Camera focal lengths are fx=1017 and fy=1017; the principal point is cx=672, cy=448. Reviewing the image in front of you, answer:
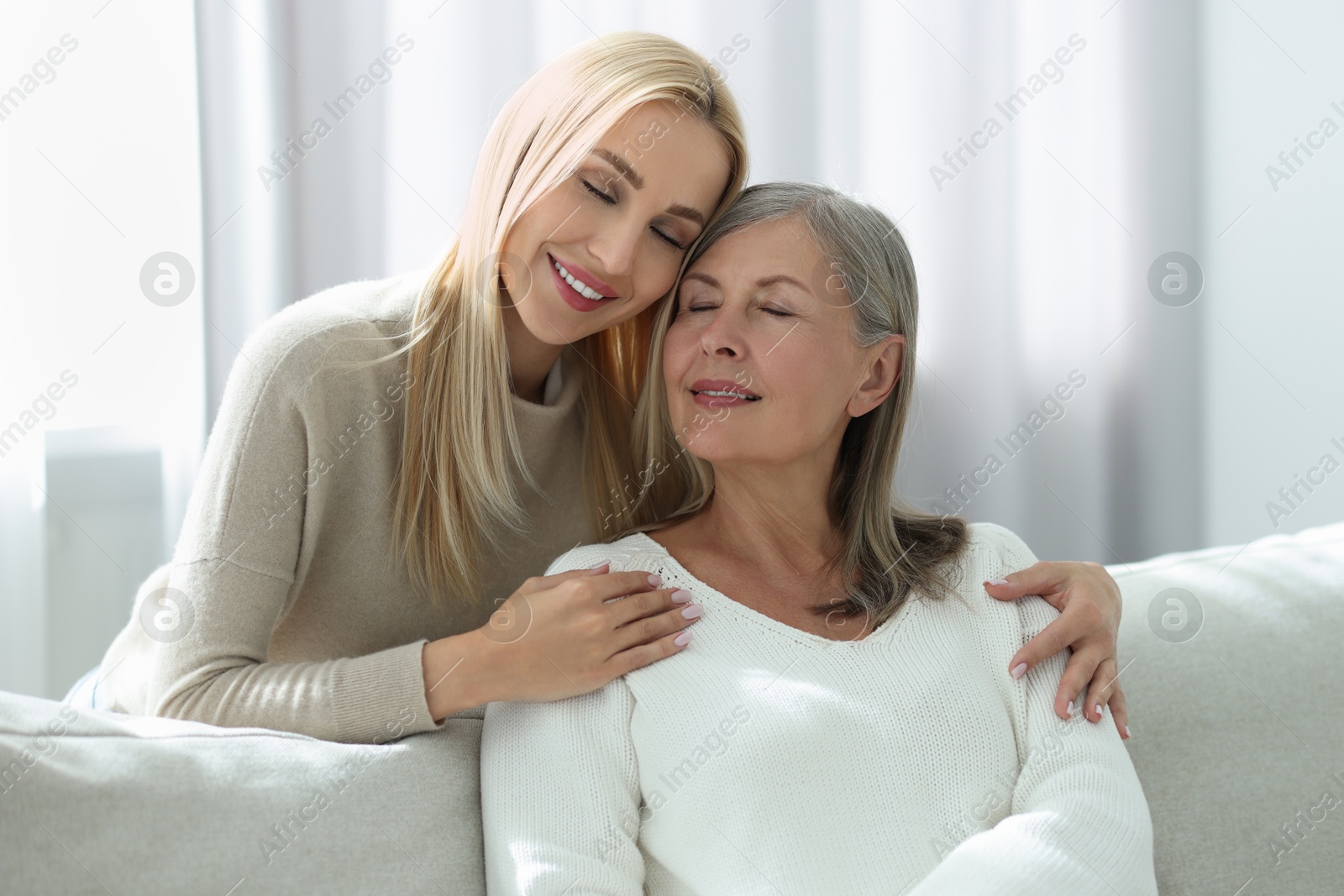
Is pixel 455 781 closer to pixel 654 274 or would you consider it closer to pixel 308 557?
pixel 308 557

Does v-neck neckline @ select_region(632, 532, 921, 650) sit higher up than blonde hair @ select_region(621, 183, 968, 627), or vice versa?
blonde hair @ select_region(621, 183, 968, 627)

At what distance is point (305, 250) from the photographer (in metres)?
2.02

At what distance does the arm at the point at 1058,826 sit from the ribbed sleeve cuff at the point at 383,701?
0.56 m

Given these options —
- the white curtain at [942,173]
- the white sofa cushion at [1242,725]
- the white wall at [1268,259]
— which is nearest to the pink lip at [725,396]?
the white sofa cushion at [1242,725]

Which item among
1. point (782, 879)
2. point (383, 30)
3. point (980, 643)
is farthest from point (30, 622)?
point (980, 643)

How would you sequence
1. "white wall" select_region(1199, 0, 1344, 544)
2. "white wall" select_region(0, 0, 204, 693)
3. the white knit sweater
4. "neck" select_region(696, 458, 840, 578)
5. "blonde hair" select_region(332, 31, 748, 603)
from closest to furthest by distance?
the white knit sweater
"blonde hair" select_region(332, 31, 748, 603)
"neck" select_region(696, 458, 840, 578)
"white wall" select_region(0, 0, 204, 693)
"white wall" select_region(1199, 0, 1344, 544)

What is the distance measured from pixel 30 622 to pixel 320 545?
42.7 inches

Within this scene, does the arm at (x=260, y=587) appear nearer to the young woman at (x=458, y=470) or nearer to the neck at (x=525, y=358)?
the young woman at (x=458, y=470)

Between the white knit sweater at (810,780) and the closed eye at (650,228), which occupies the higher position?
the closed eye at (650,228)

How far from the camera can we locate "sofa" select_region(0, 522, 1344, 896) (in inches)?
36.2

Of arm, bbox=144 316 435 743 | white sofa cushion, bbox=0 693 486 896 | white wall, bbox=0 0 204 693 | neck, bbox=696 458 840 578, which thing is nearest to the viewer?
white sofa cushion, bbox=0 693 486 896

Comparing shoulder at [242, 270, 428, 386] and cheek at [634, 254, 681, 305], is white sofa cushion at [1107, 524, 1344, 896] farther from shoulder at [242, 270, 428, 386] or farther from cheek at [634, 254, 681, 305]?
shoulder at [242, 270, 428, 386]

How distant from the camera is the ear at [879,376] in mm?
1347

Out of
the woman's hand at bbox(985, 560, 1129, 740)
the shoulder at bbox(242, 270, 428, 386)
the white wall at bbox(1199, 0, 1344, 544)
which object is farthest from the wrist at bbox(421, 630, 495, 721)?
the white wall at bbox(1199, 0, 1344, 544)
